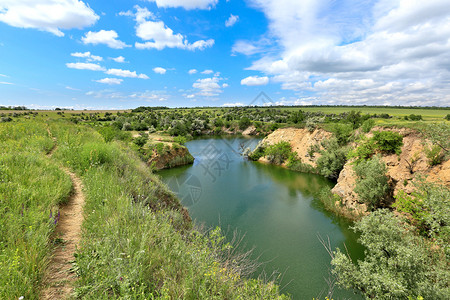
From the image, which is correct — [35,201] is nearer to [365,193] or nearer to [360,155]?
[365,193]

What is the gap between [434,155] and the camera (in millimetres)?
11484

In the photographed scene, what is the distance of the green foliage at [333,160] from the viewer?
70.4 ft

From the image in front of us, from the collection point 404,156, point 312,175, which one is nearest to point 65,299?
point 404,156

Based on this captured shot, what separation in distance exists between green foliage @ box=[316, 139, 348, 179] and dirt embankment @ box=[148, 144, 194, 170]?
63.7 ft

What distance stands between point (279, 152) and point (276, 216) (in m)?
17.2

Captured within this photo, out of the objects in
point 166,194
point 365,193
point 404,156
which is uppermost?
point 404,156

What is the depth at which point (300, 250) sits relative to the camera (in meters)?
10.4

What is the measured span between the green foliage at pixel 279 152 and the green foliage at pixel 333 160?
22.0ft

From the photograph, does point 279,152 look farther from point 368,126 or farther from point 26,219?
point 26,219

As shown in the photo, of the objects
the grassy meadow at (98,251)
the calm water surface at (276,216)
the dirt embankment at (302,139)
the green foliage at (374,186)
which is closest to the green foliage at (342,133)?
the dirt embankment at (302,139)

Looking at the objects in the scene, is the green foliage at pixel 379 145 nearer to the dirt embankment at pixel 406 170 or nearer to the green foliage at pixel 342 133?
the dirt embankment at pixel 406 170

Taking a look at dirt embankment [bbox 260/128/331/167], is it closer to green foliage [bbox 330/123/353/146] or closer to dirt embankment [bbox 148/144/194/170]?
green foliage [bbox 330/123/353/146]

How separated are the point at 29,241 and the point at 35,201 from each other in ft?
4.96

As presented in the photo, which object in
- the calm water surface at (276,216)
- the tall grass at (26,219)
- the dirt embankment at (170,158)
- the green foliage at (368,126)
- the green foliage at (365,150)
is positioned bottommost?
the calm water surface at (276,216)
